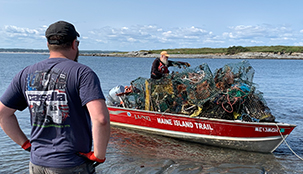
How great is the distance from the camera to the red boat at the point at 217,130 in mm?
7910

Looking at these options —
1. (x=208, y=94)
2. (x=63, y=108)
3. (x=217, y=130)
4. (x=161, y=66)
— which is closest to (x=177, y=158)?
(x=217, y=130)

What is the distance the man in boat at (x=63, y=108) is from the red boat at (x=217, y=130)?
6393 millimetres

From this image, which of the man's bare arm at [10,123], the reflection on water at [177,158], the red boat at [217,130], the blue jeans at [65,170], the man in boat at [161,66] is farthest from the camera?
the man in boat at [161,66]

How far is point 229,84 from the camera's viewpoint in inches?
341

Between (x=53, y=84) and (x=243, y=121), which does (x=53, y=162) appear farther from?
(x=243, y=121)

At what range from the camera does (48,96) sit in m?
2.27

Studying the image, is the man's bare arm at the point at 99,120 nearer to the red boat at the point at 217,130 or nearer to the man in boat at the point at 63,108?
the man in boat at the point at 63,108

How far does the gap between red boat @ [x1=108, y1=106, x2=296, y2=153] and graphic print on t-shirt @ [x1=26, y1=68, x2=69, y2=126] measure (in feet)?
21.4

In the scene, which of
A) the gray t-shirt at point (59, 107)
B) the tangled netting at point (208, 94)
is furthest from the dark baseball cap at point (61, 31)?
the tangled netting at point (208, 94)

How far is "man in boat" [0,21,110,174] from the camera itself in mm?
2158

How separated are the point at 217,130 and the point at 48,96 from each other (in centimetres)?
690

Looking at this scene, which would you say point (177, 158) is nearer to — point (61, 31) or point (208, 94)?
point (208, 94)

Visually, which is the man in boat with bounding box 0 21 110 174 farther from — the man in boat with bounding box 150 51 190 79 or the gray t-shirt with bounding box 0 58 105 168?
the man in boat with bounding box 150 51 190 79

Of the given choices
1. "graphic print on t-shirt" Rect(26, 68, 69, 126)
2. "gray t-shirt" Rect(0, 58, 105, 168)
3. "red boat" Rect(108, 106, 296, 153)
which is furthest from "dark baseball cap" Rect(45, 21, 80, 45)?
"red boat" Rect(108, 106, 296, 153)
